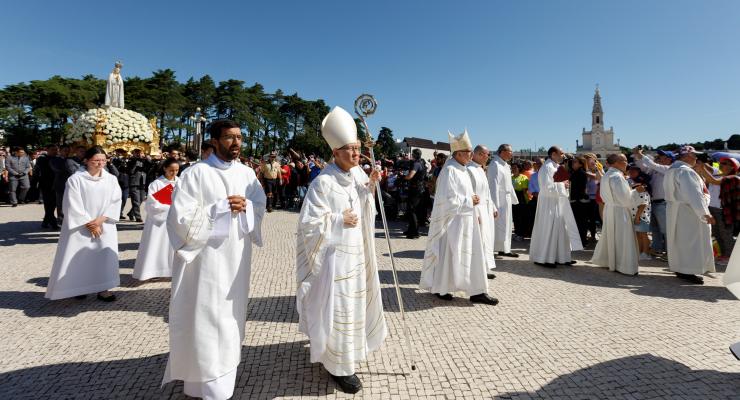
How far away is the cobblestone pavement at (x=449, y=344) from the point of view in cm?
320

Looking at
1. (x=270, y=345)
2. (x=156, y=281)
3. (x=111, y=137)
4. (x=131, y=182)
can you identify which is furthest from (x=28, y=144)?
(x=270, y=345)

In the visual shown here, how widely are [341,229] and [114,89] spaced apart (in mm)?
29833

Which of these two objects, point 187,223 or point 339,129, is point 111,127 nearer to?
point 187,223

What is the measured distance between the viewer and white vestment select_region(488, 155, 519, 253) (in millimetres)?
8141

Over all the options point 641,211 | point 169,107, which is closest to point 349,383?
point 641,211

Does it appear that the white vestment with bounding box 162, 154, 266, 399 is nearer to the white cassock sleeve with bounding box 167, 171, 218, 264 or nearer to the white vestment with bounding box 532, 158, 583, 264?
the white cassock sleeve with bounding box 167, 171, 218, 264

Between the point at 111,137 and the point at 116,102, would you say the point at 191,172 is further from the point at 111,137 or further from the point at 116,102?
the point at 116,102

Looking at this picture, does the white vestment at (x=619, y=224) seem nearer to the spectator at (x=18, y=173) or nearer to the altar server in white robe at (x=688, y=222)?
the altar server in white robe at (x=688, y=222)

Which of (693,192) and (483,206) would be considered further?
(693,192)

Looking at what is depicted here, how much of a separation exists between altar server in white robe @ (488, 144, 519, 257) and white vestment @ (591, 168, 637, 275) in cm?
170

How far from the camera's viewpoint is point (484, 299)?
5.30 metres

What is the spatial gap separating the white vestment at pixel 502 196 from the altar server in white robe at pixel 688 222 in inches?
103

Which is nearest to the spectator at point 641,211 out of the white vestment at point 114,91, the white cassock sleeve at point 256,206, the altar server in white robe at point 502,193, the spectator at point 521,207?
the altar server in white robe at point 502,193

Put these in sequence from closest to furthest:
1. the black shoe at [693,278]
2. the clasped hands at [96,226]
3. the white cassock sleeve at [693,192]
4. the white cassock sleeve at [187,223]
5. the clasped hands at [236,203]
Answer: the white cassock sleeve at [187,223] < the clasped hands at [236,203] < the clasped hands at [96,226] < the white cassock sleeve at [693,192] < the black shoe at [693,278]
